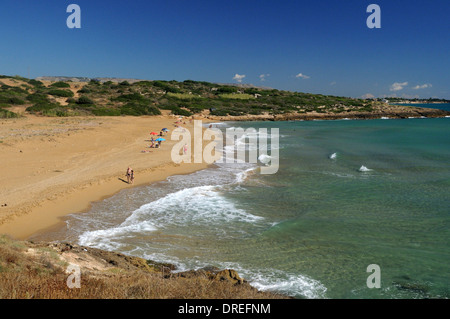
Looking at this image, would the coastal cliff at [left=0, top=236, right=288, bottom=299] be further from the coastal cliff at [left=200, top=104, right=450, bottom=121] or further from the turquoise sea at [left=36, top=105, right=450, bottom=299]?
the coastal cliff at [left=200, top=104, right=450, bottom=121]

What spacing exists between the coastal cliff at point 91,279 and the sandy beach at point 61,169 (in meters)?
3.85

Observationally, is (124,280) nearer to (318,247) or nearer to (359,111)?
(318,247)

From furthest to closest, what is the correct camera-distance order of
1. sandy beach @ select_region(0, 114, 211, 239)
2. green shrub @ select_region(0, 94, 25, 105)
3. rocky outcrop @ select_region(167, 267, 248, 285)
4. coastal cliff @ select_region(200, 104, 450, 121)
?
coastal cliff @ select_region(200, 104, 450, 121) < green shrub @ select_region(0, 94, 25, 105) < sandy beach @ select_region(0, 114, 211, 239) < rocky outcrop @ select_region(167, 267, 248, 285)

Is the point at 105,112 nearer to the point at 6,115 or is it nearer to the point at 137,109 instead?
the point at 137,109

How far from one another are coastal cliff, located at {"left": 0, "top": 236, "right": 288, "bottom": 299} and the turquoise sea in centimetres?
153

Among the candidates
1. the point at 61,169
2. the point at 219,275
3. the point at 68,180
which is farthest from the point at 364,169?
the point at 61,169

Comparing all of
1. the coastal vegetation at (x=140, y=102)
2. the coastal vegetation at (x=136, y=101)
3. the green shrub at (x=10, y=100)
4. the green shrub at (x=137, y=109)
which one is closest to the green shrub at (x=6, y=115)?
the coastal vegetation at (x=140, y=102)

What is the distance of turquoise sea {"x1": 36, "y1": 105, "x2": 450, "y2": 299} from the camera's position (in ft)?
28.4

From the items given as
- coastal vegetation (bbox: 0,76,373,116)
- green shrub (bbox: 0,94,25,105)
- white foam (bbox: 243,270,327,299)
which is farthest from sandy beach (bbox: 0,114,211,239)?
green shrub (bbox: 0,94,25,105)

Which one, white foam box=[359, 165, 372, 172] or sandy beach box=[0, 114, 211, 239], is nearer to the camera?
sandy beach box=[0, 114, 211, 239]

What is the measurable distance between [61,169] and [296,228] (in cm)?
1386

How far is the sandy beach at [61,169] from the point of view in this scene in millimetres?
12320

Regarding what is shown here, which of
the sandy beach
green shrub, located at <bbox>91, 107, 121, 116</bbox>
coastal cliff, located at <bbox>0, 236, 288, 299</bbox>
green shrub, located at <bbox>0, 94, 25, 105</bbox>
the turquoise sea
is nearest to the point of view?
coastal cliff, located at <bbox>0, 236, 288, 299</bbox>

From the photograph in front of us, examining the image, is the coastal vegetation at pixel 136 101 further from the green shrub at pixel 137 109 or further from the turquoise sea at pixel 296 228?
the turquoise sea at pixel 296 228
